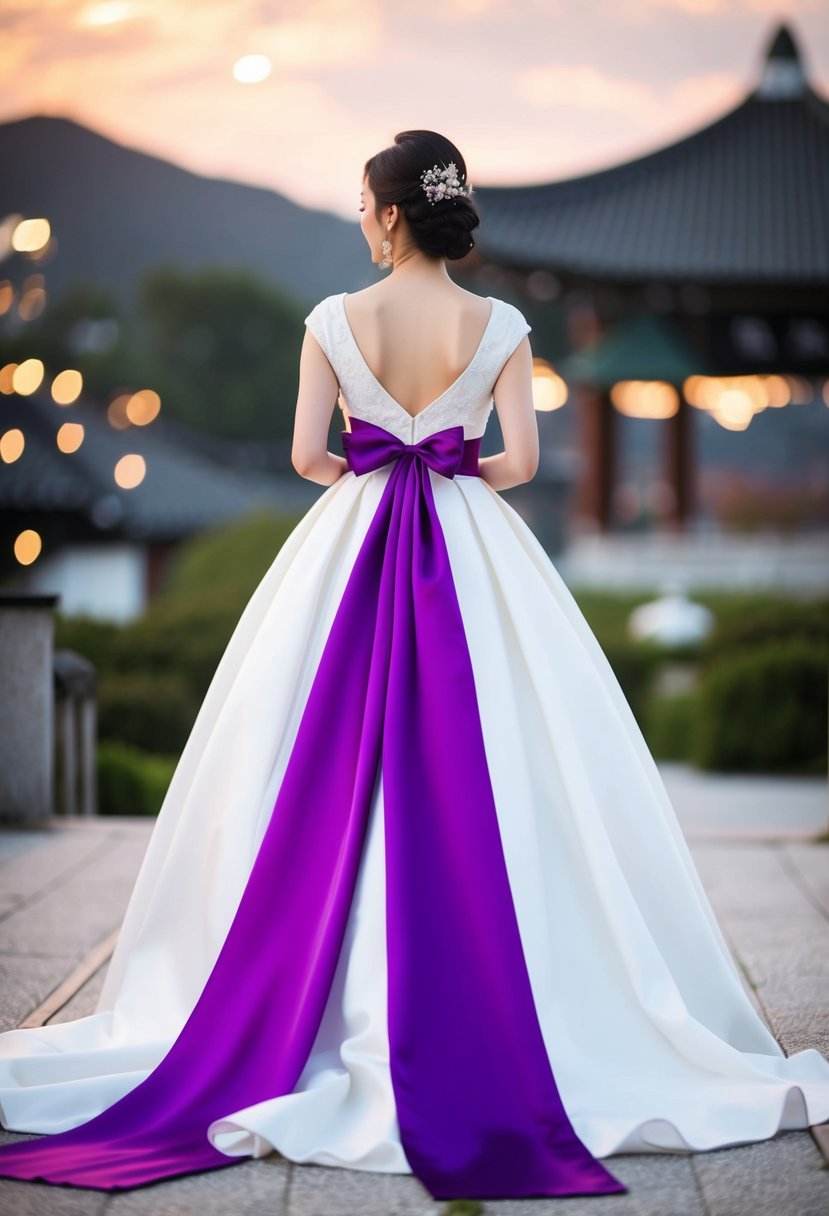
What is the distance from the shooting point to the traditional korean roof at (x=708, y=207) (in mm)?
16672

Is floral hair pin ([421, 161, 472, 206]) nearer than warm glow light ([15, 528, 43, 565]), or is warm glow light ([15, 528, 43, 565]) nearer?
floral hair pin ([421, 161, 472, 206])

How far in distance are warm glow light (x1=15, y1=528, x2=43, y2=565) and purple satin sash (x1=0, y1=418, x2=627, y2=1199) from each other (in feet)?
43.8

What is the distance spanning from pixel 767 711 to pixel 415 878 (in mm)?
7056

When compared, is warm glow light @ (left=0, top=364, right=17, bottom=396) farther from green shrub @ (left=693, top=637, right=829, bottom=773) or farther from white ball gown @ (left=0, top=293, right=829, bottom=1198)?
white ball gown @ (left=0, top=293, right=829, bottom=1198)

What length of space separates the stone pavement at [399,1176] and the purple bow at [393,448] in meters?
1.37

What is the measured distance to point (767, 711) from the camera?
9.08 metres

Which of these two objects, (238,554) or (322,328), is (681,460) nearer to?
(238,554)

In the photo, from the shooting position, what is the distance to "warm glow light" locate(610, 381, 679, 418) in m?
16.8

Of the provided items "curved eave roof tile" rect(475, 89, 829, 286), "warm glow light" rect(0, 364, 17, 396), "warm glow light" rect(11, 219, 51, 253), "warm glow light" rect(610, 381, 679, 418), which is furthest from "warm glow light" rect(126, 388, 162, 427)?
"warm glow light" rect(11, 219, 51, 253)

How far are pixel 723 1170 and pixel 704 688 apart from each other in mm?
7117

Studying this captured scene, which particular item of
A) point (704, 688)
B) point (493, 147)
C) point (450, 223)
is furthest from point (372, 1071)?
point (493, 147)

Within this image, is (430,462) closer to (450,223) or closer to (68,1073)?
(450,223)

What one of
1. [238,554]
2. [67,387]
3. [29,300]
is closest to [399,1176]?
[238,554]

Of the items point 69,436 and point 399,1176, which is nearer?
point 399,1176
